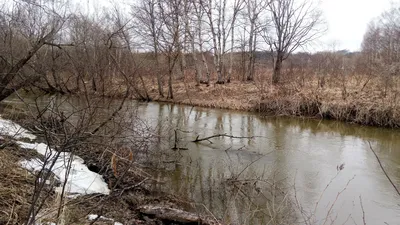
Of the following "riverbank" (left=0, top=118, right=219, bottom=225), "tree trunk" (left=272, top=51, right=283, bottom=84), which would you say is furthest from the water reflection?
"tree trunk" (left=272, top=51, right=283, bottom=84)

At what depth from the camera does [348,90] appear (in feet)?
51.5

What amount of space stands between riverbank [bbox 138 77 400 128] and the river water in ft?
4.00

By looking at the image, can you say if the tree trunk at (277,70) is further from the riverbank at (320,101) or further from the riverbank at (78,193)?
the riverbank at (78,193)

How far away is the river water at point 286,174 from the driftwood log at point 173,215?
0.18 meters

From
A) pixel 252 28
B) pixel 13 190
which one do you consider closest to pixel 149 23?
pixel 252 28

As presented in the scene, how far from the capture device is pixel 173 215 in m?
4.58

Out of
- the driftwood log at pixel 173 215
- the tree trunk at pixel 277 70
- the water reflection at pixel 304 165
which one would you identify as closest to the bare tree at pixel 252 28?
the tree trunk at pixel 277 70

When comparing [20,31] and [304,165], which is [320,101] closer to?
[304,165]

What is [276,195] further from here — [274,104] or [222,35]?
[222,35]

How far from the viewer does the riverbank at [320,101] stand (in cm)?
1287

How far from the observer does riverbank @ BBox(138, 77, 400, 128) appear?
12867 millimetres

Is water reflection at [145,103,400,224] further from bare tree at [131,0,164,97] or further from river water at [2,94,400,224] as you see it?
bare tree at [131,0,164,97]

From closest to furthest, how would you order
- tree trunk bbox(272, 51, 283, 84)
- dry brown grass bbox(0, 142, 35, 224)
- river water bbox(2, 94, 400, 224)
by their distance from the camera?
dry brown grass bbox(0, 142, 35, 224) → river water bbox(2, 94, 400, 224) → tree trunk bbox(272, 51, 283, 84)

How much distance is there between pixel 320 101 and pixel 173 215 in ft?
38.6
